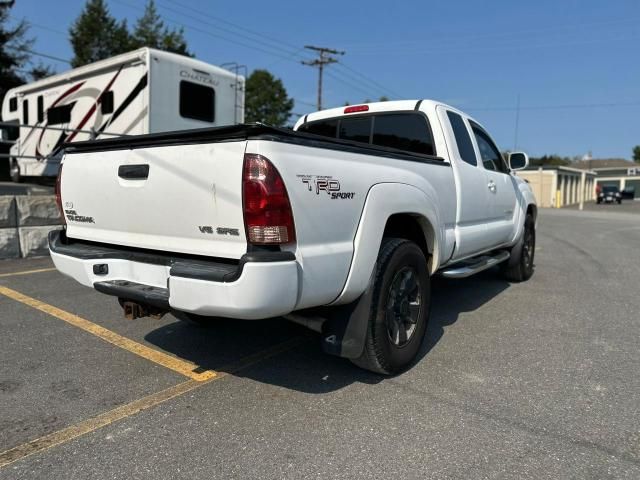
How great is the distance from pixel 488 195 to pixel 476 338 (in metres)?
1.58

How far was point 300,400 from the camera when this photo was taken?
10.2 feet

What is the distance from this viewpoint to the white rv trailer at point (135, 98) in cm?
959

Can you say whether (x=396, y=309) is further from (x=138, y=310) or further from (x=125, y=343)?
(x=125, y=343)

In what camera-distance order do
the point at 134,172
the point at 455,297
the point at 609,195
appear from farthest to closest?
the point at 609,195 → the point at 455,297 → the point at 134,172

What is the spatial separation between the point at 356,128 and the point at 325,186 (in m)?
2.43

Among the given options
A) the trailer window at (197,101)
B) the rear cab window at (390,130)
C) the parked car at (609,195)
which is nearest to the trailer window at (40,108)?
the trailer window at (197,101)

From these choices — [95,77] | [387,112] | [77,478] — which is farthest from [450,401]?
[95,77]

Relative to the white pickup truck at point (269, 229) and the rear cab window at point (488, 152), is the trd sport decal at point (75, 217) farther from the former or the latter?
the rear cab window at point (488, 152)

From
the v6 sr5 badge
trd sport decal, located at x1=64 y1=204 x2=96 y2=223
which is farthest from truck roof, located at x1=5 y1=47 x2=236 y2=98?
the v6 sr5 badge

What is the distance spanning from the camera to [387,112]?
4.74m

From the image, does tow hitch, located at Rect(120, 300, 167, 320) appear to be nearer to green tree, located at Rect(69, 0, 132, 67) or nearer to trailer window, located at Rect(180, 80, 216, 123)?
trailer window, located at Rect(180, 80, 216, 123)

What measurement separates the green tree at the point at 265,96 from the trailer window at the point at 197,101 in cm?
4743

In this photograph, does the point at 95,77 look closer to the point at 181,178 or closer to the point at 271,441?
the point at 181,178

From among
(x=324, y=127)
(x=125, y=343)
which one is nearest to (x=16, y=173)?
(x=324, y=127)
